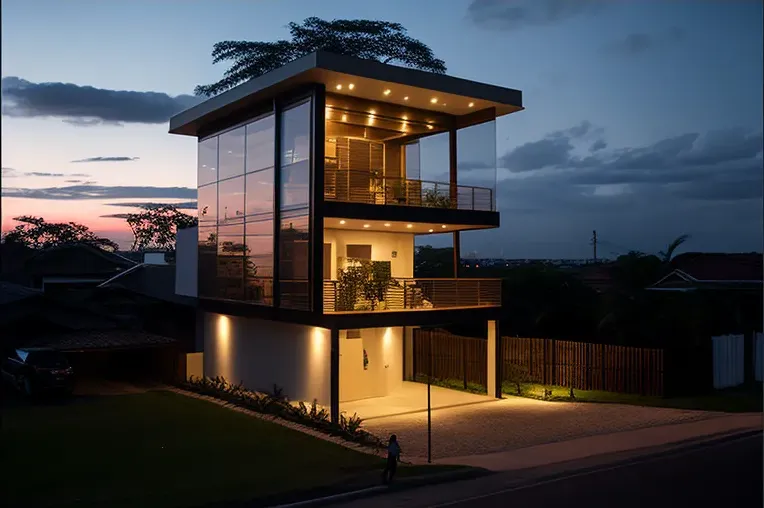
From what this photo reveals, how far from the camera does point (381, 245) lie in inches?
1061

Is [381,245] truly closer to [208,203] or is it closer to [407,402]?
[407,402]

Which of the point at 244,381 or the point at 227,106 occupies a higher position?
the point at 227,106

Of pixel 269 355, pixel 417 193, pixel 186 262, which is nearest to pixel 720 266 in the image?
pixel 417 193

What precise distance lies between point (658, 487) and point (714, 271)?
106ft

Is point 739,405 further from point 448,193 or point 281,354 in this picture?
point 281,354

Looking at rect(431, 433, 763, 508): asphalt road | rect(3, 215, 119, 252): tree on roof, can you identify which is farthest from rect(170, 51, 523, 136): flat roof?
rect(3, 215, 119, 252): tree on roof

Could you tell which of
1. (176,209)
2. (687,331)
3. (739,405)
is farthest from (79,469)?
(176,209)

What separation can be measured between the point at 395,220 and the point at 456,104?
4717 millimetres

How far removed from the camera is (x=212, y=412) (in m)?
23.0

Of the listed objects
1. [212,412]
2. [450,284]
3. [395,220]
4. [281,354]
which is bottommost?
[212,412]

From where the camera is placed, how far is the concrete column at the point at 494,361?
83.9 ft

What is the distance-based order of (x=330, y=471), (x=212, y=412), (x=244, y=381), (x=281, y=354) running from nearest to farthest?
(x=330, y=471)
(x=212, y=412)
(x=281, y=354)
(x=244, y=381)

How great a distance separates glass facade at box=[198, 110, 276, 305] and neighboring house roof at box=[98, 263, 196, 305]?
176 inches

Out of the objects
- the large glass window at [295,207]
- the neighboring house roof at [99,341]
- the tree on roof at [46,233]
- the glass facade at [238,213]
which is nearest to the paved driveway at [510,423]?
the large glass window at [295,207]
